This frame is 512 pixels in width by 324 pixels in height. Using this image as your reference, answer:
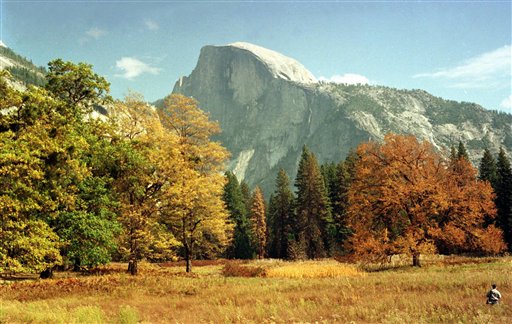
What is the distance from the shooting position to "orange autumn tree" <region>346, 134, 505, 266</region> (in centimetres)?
2656

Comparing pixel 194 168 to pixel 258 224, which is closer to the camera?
pixel 194 168

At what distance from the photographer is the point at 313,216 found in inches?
2495

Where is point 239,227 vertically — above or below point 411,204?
below

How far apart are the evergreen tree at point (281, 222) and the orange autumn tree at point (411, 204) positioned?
42.4 meters

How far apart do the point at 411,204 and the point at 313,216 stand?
35654 mm

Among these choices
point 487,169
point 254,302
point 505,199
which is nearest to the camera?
point 254,302

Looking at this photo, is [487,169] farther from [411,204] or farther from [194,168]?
[194,168]

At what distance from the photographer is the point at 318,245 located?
62.2 metres

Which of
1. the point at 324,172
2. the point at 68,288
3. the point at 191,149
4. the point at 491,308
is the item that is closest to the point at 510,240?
the point at 324,172

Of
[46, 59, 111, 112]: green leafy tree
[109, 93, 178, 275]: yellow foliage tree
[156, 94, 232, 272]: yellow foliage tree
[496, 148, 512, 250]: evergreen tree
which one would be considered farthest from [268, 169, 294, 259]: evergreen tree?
[46, 59, 111, 112]: green leafy tree

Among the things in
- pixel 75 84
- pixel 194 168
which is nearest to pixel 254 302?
pixel 194 168

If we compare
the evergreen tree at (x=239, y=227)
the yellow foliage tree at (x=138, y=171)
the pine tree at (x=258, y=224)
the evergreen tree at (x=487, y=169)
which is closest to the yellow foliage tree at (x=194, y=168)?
the yellow foliage tree at (x=138, y=171)

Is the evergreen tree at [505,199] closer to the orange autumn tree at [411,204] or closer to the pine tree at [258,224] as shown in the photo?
the orange autumn tree at [411,204]

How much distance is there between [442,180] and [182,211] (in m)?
18.8
